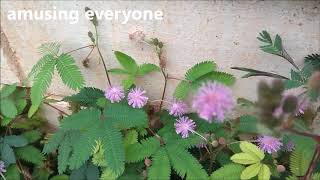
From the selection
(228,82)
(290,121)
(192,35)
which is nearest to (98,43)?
(192,35)

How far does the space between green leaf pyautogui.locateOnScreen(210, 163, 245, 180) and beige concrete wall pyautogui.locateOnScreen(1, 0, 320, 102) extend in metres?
0.48

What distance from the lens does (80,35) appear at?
6.71 feet

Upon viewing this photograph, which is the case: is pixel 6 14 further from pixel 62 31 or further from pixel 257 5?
pixel 257 5

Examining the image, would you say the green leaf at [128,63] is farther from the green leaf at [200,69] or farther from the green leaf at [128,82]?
the green leaf at [200,69]

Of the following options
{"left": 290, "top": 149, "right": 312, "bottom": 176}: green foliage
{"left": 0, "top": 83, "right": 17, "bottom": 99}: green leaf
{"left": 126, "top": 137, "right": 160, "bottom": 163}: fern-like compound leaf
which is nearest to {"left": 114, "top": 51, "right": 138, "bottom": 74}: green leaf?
{"left": 126, "top": 137, "right": 160, "bottom": 163}: fern-like compound leaf

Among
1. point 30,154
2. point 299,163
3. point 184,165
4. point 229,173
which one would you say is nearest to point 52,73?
point 30,154

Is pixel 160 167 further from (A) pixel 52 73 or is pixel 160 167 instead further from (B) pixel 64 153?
(A) pixel 52 73

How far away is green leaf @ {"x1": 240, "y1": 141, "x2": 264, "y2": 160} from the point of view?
62.8 inches

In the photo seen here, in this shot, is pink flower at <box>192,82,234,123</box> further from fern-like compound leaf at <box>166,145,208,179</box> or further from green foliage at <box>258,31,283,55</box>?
green foliage at <box>258,31,283,55</box>

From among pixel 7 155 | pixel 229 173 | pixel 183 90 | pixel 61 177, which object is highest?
pixel 183 90

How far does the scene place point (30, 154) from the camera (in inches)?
81.4

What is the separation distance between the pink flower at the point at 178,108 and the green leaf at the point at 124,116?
0.20 metres

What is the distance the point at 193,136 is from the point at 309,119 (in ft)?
1.56

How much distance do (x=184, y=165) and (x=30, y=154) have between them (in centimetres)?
81
